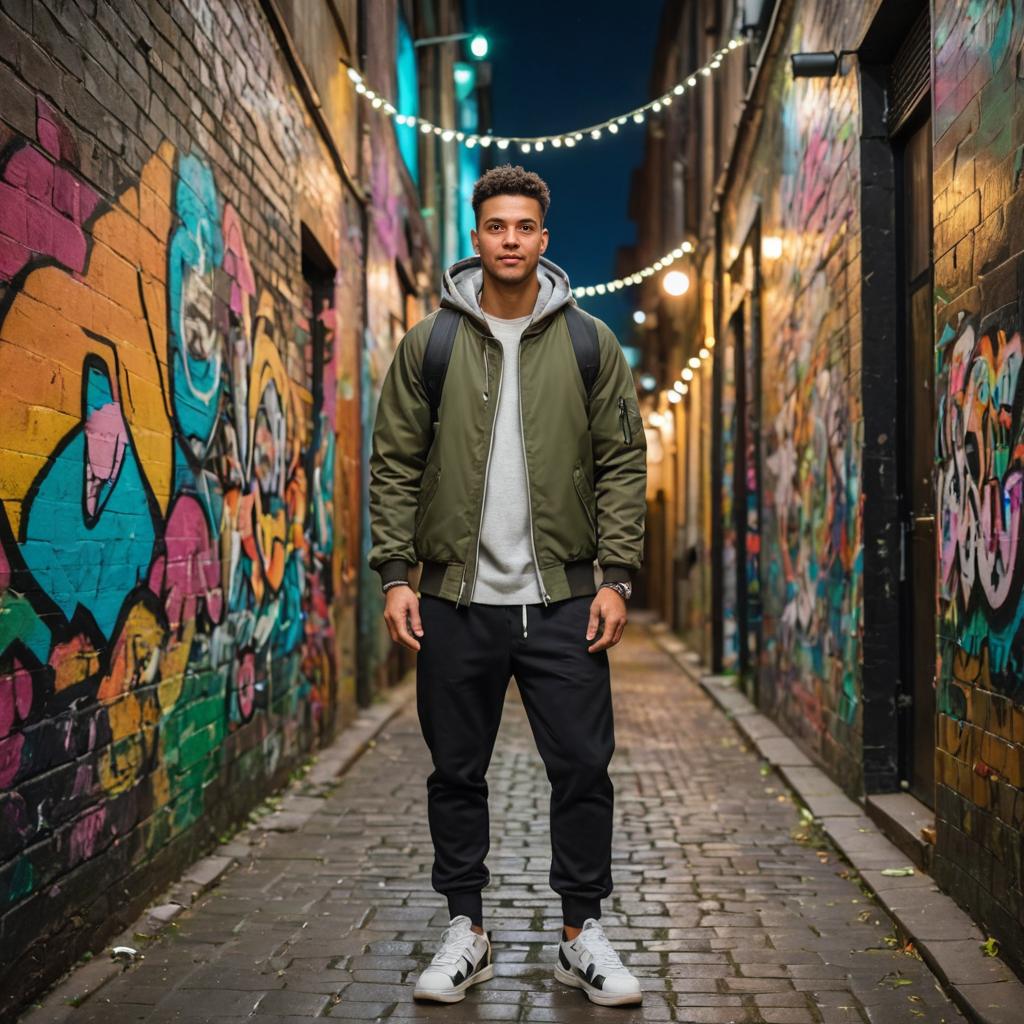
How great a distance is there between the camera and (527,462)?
338 centimetres

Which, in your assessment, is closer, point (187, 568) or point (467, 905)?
point (467, 905)

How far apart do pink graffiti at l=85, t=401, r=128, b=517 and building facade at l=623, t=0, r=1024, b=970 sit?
8.95ft

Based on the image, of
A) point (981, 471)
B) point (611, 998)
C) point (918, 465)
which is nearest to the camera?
point (611, 998)

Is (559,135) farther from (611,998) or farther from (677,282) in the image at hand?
(611,998)

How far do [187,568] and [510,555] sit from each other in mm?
1760

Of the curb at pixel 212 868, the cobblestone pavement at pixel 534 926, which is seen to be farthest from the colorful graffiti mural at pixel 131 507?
the cobblestone pavement at pixel 534 926

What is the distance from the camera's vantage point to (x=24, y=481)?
123 inches

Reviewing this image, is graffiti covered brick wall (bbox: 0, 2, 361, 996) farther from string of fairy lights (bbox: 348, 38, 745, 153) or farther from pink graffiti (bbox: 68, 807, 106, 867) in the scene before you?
string of fairy lights (bbox: 348, 38, 745, 153)

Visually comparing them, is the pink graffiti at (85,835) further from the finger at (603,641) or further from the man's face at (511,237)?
the man's face at (511,237)

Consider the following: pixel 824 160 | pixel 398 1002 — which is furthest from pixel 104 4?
pixel 824 160

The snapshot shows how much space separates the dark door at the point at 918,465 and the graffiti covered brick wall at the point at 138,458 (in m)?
3.04

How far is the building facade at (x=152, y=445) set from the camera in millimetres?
3174

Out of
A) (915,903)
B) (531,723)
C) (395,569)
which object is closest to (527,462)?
(395,569)

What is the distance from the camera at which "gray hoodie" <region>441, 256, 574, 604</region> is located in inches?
133
